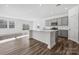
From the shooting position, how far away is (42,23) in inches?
88.2

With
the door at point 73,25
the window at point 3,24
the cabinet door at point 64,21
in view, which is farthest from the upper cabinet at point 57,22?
the window at point 3,24

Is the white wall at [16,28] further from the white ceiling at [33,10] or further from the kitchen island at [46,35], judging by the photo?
the kitchen island at [46,35]

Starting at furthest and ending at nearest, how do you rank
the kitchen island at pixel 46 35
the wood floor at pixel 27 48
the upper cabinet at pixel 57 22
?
the kitchen island at pixel 46 35 < the upper cabinet at pixel 57 22 < the wood floor at pixel 27 48

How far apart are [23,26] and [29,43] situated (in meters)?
0.49

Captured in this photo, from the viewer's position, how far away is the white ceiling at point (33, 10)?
2123 millimetres

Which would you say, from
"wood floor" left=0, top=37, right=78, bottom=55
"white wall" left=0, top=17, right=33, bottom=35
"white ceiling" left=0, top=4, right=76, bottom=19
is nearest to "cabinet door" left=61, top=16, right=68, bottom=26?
"white ceiling" left=0, top=4, right=76, bottom=19

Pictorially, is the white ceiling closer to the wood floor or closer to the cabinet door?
the cabinet door

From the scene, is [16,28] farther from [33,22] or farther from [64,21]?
[64,21]

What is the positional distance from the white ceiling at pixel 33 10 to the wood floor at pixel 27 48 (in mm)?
681

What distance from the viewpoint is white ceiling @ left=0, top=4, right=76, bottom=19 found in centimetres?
212

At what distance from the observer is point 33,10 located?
7.20ft

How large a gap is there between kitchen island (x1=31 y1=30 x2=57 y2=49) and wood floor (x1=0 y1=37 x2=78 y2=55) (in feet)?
0.55
